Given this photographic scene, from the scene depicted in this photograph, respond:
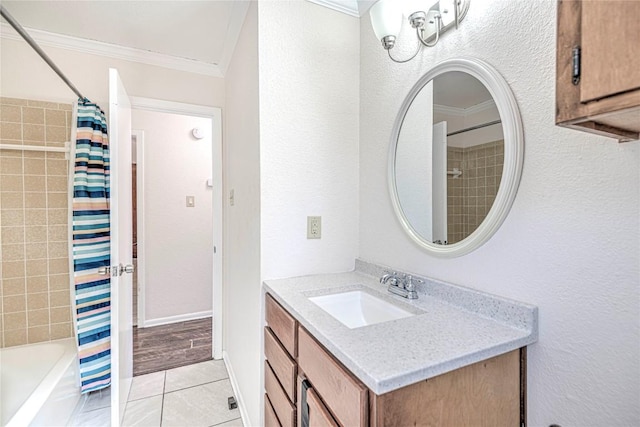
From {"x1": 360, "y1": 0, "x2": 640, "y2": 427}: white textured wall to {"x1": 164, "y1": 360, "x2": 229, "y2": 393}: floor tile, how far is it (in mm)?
1914

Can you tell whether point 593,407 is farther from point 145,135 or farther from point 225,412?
point 145,135

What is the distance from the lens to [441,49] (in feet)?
3.74

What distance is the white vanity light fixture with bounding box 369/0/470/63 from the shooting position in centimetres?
107

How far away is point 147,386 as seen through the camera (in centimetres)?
202

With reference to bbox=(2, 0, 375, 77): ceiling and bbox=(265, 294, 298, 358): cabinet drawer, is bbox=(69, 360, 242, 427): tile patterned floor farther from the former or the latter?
bbox=(2, 0, 375, 77): ceiling

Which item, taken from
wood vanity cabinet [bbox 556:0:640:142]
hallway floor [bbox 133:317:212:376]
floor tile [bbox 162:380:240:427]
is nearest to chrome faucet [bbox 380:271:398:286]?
wood vanity cabinet [bbox 556:0:640:142]

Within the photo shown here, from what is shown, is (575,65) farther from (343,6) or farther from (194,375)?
(194,375)

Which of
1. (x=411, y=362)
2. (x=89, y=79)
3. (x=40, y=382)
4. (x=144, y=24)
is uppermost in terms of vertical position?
(x=144, y=24)

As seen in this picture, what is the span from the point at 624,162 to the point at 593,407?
608 millimetres

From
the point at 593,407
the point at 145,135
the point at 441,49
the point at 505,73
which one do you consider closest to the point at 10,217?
the point at 145,135

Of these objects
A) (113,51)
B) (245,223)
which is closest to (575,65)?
(245,223)

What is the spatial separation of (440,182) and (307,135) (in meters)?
0.68

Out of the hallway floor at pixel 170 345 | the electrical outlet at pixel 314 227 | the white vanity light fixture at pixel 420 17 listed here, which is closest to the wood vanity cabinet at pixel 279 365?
the electrical outlet at pixel 314 227

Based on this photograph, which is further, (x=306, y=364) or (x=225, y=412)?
(x=225, y=412)
